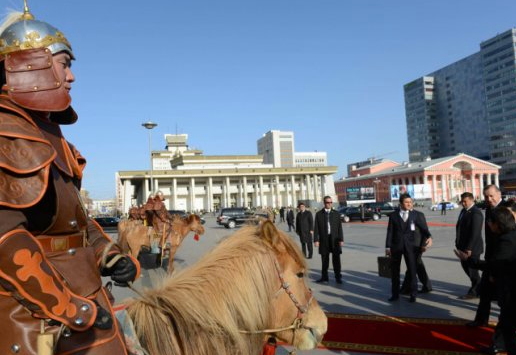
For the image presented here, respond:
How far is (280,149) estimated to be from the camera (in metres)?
166

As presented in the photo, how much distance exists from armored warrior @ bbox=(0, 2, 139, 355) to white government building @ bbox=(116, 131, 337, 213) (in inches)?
3118

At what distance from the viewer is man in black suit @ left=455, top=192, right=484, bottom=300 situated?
22.3 ft

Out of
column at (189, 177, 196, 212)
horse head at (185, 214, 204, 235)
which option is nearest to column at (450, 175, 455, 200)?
column at (189, 177, 196, 212)

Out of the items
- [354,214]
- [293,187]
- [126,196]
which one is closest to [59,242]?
[354,214]

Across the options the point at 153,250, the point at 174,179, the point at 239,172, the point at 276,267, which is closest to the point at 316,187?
the point at 239,172

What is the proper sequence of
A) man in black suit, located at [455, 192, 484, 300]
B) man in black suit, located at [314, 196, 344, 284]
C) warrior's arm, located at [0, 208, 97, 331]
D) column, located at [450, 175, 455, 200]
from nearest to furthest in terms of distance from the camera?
warrior's arm, located at [0, 208, 97, 331]
man in black suit, located at [455, 192, 484, 300]
man in black suit, located at [314, 196, 344, 284]
column, located at [450, 175, 455, 200]

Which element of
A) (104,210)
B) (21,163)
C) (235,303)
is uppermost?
(21,163)

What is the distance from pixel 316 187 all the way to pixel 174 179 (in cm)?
3233

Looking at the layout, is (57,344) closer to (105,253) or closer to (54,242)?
(54,242)

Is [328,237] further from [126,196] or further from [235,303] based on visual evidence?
[126,196]

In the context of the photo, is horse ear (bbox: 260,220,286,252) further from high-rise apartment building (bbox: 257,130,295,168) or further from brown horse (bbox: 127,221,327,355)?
high-rise apartment building (bbox: 257,130,295,168)

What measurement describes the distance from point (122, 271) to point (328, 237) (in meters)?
7.77

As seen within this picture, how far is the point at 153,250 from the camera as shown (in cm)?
1174

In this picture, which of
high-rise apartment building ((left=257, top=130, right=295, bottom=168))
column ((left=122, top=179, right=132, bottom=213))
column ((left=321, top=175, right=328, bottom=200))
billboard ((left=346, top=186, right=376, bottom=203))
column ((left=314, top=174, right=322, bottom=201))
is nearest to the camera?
billboard ((left=346, top=186, right=376, bottom=203))
